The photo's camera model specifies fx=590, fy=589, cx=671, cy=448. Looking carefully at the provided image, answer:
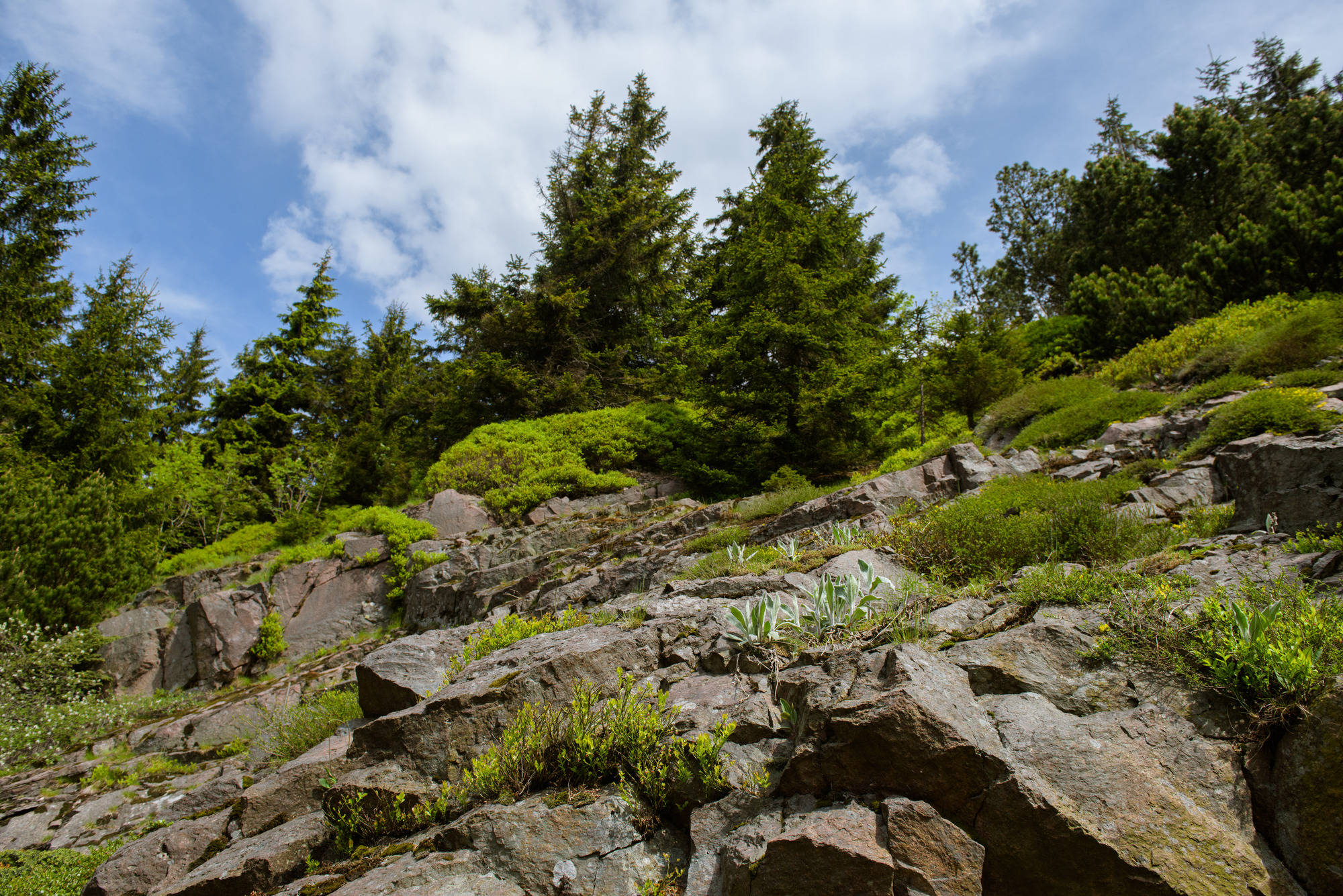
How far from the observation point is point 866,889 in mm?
2418

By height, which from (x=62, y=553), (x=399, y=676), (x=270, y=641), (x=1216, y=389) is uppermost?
(x=62, y=553)

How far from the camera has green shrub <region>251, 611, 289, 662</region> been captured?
13.1 m

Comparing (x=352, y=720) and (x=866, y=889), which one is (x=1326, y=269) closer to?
(x=866, y=889)

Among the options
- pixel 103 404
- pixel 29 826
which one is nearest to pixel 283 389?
pixel 103 404

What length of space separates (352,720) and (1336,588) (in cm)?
808

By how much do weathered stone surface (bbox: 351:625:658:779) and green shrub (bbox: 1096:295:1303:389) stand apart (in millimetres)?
14668

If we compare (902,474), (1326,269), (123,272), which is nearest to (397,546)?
(902,474)

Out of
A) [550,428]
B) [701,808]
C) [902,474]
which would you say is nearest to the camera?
[701,808]

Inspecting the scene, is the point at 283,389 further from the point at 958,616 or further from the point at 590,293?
the point at 958,616

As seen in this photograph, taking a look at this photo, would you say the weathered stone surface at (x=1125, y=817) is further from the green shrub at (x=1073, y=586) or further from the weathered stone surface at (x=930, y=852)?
the green shrub at (x=1073, y=586)

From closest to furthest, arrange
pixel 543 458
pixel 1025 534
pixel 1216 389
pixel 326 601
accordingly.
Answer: pixel 1025 534
pixel 1216 389
pixel 326 601
pixel 543 458

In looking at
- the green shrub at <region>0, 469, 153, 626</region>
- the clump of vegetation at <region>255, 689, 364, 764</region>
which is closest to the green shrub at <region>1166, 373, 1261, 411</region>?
the clump of vegetation at <region>255, 689, 364, 764</region>

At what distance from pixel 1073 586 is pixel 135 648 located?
18099 mm

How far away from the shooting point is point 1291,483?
5250 mm
